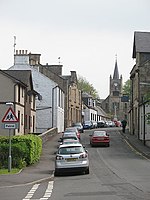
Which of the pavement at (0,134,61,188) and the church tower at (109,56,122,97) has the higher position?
the church tower at (109,56,122,97)

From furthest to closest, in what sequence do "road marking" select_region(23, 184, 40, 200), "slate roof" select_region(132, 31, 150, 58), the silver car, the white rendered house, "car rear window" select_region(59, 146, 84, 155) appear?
the white rendered house, "slate roof" select_region(132, 31, 150, 58), "car rear window" select_region(59, 146, 84, 155), the silver car, "road marking" select_region(23, 184, 40, 200)

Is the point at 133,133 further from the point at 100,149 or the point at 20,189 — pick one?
the point at 20,189

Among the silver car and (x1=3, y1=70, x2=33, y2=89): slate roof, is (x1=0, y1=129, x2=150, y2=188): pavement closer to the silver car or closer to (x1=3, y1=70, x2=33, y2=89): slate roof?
the silver car

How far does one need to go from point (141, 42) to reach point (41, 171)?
3272 cm

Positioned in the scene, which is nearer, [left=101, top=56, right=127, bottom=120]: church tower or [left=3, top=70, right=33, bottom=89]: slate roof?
[left=3, top=70, right=33, bottom=89]: slate roof

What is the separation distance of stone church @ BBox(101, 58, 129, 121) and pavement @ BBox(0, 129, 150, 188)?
314ft

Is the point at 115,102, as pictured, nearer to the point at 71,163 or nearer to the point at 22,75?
the point at 22,75

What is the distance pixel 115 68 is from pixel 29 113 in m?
115

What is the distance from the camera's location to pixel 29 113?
175 feet

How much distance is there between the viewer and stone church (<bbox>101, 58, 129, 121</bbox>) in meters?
143

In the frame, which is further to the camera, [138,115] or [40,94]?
[40,94]

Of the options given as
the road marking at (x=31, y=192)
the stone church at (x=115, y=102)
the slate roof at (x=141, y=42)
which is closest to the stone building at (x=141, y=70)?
the slate roof at (x=141, y=42)

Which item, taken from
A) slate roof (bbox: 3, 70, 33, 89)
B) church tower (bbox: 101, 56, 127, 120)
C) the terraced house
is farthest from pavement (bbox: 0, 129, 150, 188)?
church tower (bbox: 101, 56, 127, 120)

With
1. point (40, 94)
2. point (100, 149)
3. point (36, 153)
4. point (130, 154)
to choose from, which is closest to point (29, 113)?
point (40, 94)
